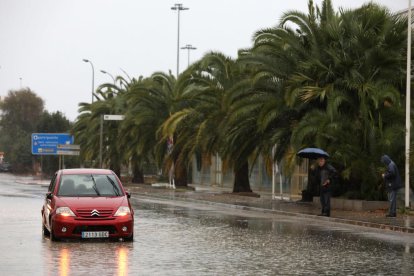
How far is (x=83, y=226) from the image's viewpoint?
16.4m

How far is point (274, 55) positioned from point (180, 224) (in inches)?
498

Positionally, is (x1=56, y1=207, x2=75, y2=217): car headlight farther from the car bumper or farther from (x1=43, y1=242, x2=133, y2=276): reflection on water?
(x1=43, y1=242, x2=133, y2=276): reflection on water

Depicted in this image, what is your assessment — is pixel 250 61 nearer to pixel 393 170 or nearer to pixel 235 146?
pixel 235 146

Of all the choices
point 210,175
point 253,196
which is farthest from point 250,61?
point 210,175

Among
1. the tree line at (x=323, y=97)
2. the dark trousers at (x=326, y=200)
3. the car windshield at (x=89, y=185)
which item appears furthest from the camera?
the tree line at (x=323, y=97)

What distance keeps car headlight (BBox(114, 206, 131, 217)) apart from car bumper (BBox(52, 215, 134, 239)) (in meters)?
0.09

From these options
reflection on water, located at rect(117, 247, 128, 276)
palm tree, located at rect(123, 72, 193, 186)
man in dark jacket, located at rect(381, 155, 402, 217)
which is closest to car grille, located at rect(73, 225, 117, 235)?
reflection on water, located at rect(117, 247, 128, 276)

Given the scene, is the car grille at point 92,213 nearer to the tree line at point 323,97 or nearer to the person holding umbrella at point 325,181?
the person holding umbrella at point 325,181

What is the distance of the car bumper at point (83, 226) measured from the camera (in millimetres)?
16328

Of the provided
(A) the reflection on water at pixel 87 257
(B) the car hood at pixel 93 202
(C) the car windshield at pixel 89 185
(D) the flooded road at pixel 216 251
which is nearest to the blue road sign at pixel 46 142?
(D) the flooded road at pixel 216 251

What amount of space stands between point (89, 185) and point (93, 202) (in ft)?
4.33

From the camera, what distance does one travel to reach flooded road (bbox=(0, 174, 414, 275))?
497 inches

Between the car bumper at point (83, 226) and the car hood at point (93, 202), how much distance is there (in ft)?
0.98

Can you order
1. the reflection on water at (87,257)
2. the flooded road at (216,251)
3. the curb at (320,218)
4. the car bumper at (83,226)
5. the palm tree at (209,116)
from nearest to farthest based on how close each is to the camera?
the reflection on water at (87,257) < the flooded road at (216,251) < the car bumper at (83,226) < the curb at (320,218) < the palm tree at (209,116)
